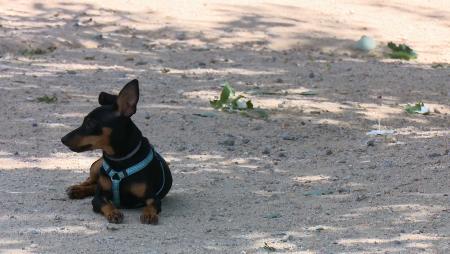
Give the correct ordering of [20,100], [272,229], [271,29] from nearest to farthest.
Answer: [272,229] → [20,100] → [271,29]

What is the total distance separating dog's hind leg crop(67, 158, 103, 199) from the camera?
7051mm

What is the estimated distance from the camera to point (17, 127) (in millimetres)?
8922

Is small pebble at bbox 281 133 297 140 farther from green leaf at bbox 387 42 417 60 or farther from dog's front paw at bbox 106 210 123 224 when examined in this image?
green leaf at bbox 387 42 417 60

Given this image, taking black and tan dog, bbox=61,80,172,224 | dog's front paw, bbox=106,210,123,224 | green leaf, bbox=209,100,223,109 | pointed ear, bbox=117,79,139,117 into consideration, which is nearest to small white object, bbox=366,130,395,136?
green leaf, bbox=209,100,223,109

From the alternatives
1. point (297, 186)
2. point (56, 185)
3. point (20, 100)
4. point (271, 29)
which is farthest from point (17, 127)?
point (271, 29)

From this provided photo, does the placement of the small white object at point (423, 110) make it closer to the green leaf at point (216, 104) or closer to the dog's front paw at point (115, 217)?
the green leaf at point (216, 104)

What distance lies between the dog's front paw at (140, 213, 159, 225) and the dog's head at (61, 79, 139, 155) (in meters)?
0.48

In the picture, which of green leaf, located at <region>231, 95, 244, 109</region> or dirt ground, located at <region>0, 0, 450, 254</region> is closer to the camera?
dirt ground, located at <region>0, 0, 450, 254</region>

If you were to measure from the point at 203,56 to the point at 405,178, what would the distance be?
16.9ft

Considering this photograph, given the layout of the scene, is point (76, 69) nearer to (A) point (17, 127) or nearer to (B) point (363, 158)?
(A) point (17, 127)

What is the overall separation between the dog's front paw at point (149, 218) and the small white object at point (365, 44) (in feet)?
21.5

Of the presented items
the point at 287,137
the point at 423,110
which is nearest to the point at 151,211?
the point at 287,137

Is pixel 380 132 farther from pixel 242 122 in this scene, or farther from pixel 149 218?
pixel 149 218

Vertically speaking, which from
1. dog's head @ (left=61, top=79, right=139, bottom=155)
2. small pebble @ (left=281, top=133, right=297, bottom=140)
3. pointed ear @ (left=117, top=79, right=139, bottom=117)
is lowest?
small pebble @ (left=281, top=133, right=297, bottom=140)
